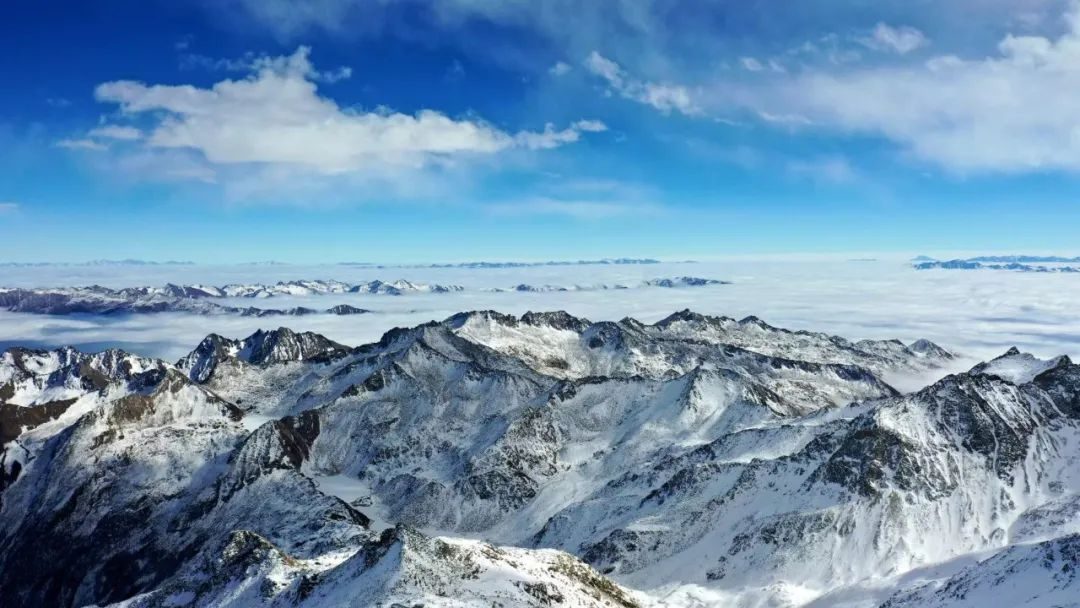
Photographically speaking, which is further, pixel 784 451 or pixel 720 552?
pixel 784 451

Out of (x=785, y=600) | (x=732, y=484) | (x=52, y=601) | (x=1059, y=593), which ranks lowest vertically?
(x=52, y=601)

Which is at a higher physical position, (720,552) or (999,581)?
(999,581)

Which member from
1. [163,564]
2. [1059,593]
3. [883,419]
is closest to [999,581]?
[1059,593]

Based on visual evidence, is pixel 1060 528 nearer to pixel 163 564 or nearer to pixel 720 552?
pixel 720 552

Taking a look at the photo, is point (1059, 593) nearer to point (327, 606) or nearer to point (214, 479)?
point (327, 606)

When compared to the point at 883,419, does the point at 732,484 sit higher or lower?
lower

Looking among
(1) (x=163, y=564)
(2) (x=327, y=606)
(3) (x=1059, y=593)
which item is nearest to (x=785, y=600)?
(3) (x=1059, y=593)

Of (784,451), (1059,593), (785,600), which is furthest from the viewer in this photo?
(784,451)

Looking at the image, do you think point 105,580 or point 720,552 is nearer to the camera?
point 720,552

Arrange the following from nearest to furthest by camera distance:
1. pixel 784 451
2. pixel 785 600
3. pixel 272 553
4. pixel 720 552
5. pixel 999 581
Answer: pixel 999 581 → pixel 272 553 → pixel 785 600 → pixel 720 552 → pixel 784 451
